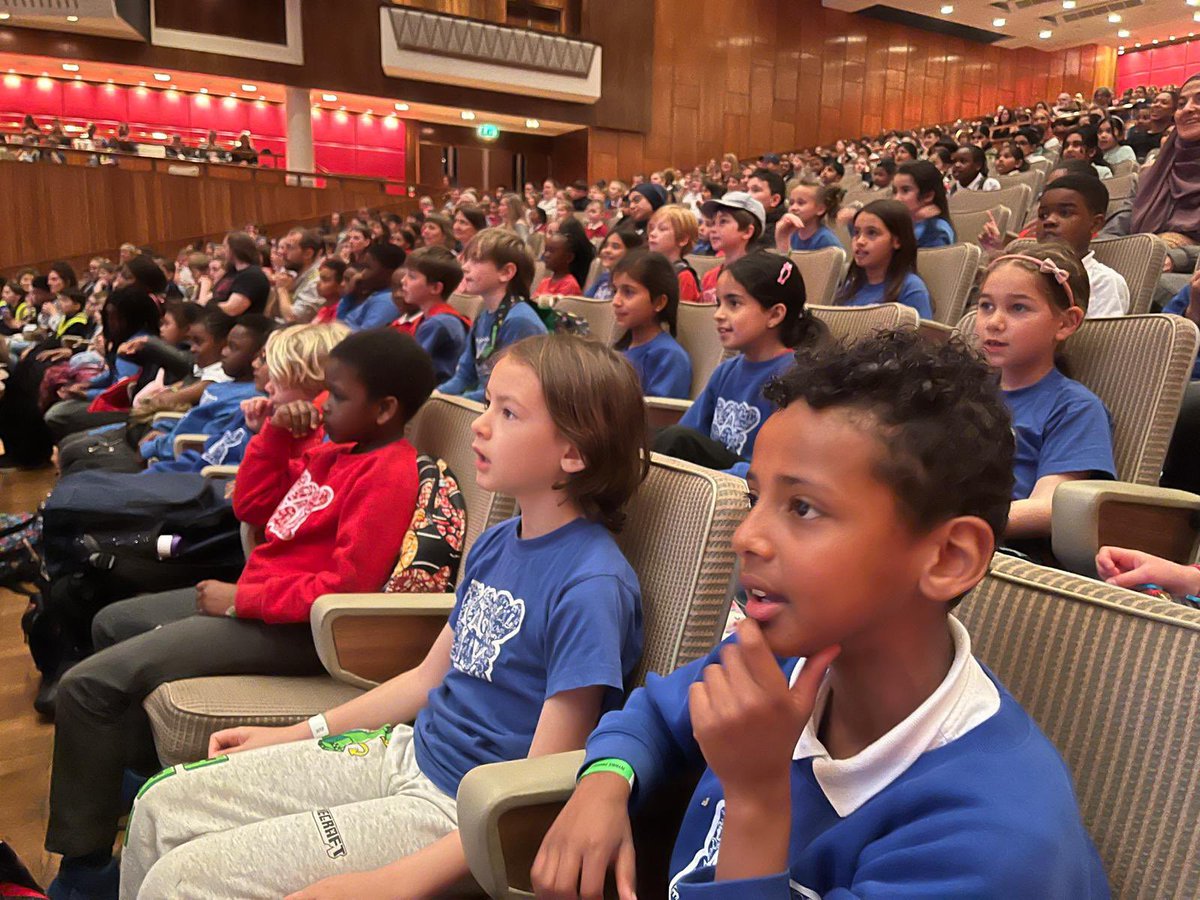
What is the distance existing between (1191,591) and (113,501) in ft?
6.59

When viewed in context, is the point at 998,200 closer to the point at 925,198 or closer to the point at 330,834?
the point at 925,198

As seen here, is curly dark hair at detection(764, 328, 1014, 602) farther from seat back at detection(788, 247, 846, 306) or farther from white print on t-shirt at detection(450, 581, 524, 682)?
seat back at detection(788, 247, 846, 306)

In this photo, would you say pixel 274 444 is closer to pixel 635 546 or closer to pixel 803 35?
pixel 635 546

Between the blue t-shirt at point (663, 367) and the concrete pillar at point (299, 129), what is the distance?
41.1 feet

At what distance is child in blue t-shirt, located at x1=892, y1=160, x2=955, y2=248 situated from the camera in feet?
12.9

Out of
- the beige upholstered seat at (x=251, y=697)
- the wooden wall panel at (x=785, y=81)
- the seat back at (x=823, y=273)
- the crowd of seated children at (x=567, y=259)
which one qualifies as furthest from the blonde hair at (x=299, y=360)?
the wooden wall panel at (x=785, y=81)

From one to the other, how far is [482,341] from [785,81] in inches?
632

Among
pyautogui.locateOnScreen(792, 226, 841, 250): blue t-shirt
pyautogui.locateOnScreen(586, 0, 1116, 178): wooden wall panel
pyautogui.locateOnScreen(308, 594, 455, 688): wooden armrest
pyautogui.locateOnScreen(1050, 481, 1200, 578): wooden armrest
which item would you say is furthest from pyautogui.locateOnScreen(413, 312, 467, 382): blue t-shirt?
pyautogui.locateOnScreen(586, 0, 1116, 178): wooden wall panel

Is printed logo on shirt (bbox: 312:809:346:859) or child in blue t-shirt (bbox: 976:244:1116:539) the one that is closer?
printed logo on shirt (bbox: 312:809:346:859)

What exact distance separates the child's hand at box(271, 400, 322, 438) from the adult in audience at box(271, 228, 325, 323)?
2.46 metres

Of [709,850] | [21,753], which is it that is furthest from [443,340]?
[709,850]

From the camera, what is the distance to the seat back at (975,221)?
424 centimetres

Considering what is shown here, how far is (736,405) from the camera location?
86.4 inches

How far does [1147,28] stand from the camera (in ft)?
63.8
